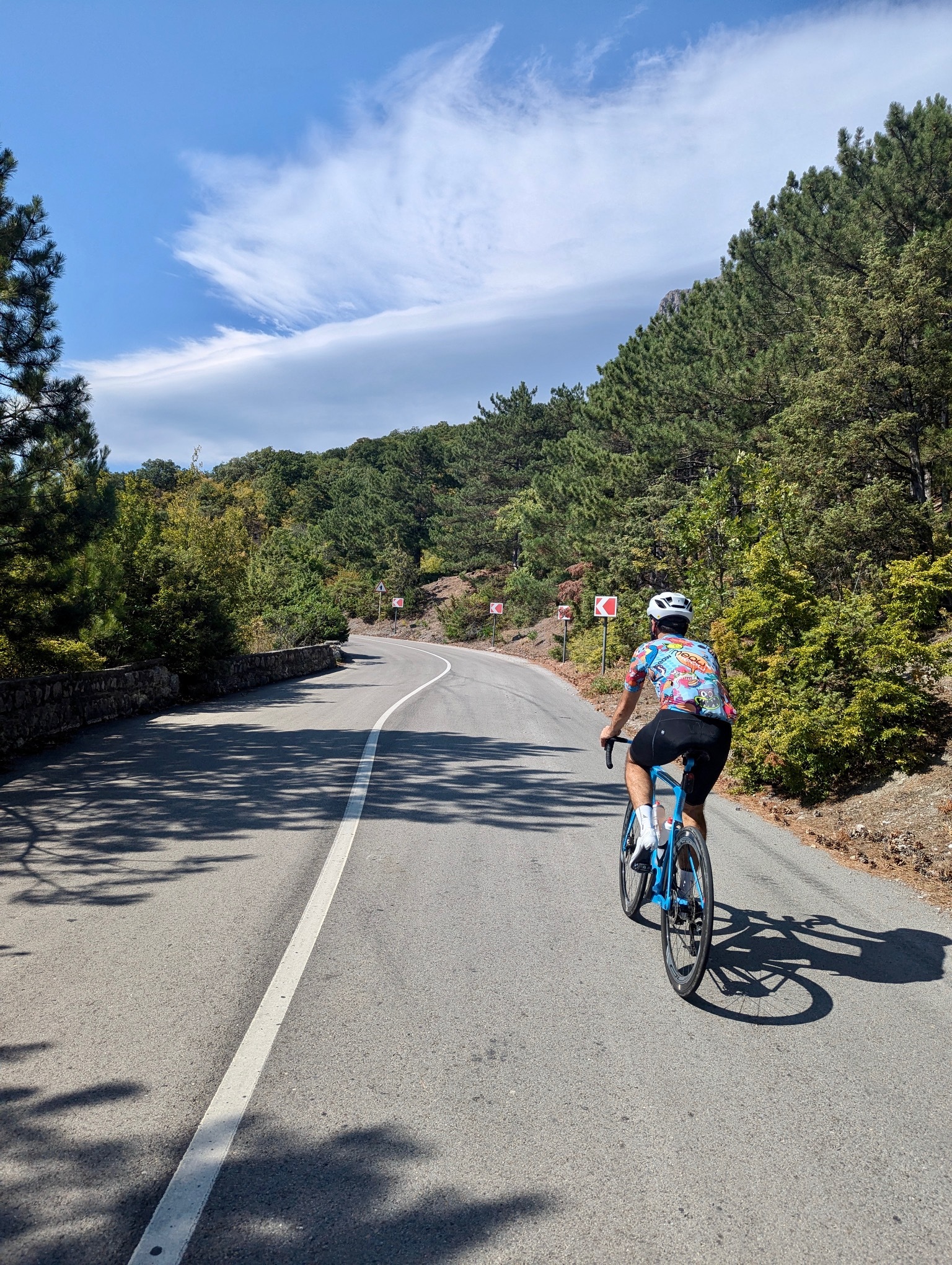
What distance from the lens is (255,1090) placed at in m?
3.24

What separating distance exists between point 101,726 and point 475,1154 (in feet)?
43.0

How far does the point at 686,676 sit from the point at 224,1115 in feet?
9.63

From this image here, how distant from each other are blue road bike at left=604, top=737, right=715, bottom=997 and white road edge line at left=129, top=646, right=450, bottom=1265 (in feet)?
6.28

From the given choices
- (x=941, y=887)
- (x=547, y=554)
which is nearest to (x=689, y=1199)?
(x=941, y=887)

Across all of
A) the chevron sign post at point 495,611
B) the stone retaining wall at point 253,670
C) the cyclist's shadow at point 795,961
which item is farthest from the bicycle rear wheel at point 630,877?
the chevron sign post at point 495,611

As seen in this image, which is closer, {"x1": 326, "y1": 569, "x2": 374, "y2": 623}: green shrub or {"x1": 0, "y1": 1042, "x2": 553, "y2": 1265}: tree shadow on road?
{"x1": 0, "y1": 1042, "x2": 553, "y2": 1265}: tree shadow on road

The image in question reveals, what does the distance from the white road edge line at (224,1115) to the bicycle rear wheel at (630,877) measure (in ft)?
6.20

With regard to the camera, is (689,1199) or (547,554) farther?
(547,554)

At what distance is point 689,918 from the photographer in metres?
4.27

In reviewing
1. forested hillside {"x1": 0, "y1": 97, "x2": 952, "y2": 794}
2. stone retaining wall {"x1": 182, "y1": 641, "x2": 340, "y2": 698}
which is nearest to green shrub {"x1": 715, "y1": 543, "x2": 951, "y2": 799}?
forested hillside {"x1": 0, "y1": 97, "x2": 952, "y2": 794}

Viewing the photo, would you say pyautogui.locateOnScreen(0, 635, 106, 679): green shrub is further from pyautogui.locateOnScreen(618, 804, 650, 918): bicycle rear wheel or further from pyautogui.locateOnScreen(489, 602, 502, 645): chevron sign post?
pyautogui.locateOnScreen(489, 602, 502, 645): chevron sign post

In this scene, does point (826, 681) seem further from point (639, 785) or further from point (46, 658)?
point (46, 658)

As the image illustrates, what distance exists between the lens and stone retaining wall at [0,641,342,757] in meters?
11.6

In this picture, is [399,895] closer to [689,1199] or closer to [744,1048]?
[744,1048]
